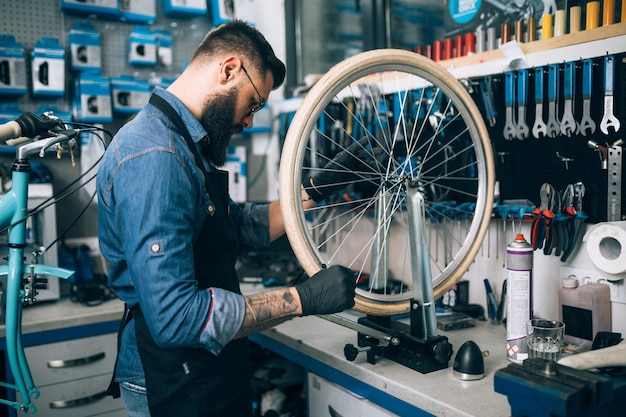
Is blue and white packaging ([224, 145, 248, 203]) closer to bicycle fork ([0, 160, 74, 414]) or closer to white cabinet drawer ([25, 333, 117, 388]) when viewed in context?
white cabinet drawer ([25, 333, 117, 388])

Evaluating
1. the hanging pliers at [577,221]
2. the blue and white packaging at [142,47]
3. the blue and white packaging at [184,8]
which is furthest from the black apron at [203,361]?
the blue and white packaging at [184,8]

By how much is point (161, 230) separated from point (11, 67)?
5.83 ft

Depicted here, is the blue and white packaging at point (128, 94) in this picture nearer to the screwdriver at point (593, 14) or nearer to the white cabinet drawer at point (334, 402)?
the white cabinet drawer at point (334, 402)

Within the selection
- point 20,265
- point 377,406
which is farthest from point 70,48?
point 377,406

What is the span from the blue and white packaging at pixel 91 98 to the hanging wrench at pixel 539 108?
1887 mm

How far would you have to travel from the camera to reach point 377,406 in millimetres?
1423

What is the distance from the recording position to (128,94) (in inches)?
104

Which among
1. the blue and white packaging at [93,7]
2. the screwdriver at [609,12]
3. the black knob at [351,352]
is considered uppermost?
the blue and white packaging at [93,7]

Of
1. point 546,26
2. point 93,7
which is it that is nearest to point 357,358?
point 546,26

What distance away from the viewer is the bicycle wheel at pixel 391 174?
1335mm

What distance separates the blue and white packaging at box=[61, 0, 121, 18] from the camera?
2.46 m

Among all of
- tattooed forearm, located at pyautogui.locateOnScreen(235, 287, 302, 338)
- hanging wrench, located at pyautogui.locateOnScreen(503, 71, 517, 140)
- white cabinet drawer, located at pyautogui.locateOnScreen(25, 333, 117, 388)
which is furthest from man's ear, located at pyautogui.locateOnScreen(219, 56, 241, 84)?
white cabinet drawer, located at pyautogui.locateOnScreen(25, 333, 117, 388)

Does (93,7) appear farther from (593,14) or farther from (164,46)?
(593,14)

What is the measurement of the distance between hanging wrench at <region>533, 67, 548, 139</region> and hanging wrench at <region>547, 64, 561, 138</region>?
22 millimetres
